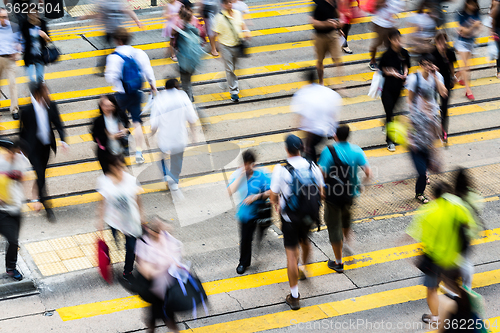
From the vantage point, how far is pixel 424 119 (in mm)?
7898

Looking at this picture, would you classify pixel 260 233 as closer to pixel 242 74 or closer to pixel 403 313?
pixel 403 313

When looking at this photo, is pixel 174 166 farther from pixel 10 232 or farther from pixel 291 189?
pixel 291 189

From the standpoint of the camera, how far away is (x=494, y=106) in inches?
437

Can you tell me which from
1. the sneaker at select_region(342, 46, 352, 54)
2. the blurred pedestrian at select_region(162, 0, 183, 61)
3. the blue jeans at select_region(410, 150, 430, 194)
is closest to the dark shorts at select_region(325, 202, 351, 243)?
the blue jeans at select_region(410, 150, 430, 194)

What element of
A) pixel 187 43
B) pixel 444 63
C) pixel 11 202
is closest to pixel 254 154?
pixel 11 202

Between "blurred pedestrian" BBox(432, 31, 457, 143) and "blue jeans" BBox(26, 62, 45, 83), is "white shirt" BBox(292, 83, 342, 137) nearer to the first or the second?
"blurred pedestrian" BBox(432, 31, 457, 143)

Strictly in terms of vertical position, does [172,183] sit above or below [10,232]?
below

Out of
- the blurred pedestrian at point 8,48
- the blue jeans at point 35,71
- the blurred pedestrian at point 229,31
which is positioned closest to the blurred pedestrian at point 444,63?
the blurred pedestrian at point 229,31

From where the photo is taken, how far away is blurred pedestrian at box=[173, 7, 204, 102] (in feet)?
32.6

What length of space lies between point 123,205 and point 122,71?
3.06 meters

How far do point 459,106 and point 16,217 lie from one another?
7.88 meters

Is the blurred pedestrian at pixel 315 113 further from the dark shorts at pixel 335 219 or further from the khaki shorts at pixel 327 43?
the khaki shorts at pixel 327 43

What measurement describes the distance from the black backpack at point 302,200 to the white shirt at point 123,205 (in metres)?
1.52

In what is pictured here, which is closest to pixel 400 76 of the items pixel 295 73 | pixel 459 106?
pixel 459 106
